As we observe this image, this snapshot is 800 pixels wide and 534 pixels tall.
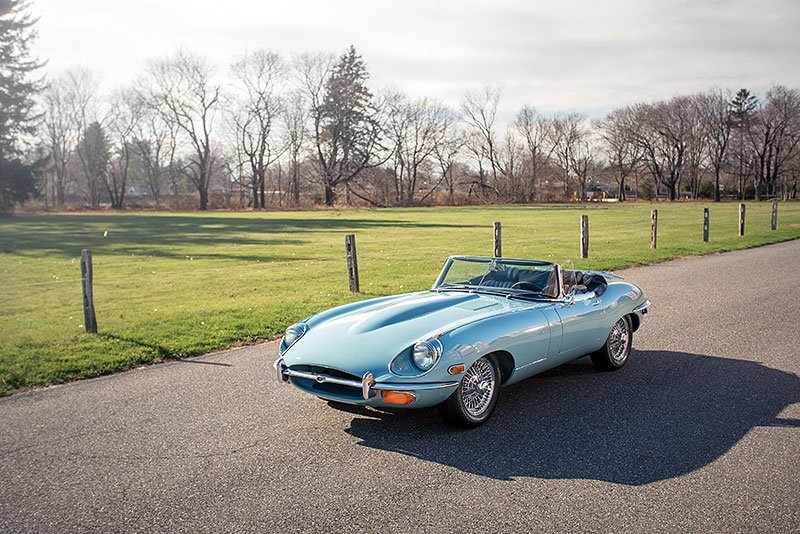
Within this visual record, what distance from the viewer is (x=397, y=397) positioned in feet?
16.6

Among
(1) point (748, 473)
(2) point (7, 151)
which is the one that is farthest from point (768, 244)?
(2) point (7, 151)

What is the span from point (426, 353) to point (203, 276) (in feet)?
42.4

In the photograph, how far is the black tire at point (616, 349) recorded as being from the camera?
23.1 ft

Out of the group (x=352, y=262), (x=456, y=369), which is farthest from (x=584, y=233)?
(x=456, y=369)

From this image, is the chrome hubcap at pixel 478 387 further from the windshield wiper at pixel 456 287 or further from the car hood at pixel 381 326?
the windshield wiper at pixel 456 287

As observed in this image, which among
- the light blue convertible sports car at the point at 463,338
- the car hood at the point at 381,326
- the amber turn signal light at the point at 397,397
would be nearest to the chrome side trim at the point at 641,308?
A: the light blue convertible sports car at the point at 463,338

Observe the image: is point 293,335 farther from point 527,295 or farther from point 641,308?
point 641,308

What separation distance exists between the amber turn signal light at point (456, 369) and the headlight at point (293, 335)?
1.59 m

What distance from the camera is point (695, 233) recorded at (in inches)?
1153

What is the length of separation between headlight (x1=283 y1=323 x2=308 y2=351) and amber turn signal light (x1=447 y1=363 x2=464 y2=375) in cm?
159

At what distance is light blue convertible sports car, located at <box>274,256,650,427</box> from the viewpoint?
5180 mm

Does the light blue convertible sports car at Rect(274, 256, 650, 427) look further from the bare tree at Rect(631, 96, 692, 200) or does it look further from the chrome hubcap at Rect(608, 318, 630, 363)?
the bare tree at Rect(631, 96, 692, 200)

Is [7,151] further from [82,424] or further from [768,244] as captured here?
[82,424]

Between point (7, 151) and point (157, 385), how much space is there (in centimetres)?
6210
